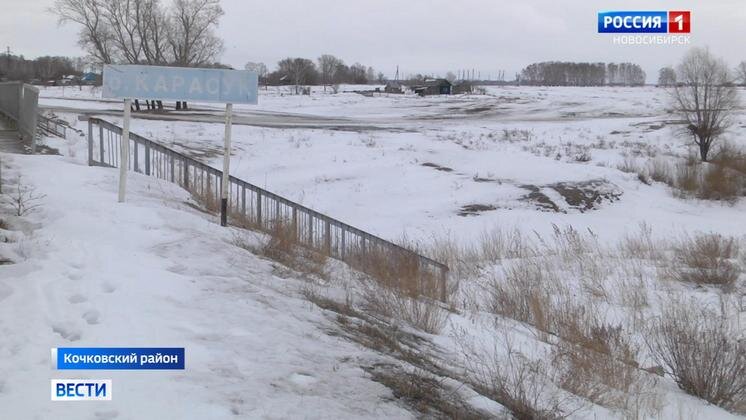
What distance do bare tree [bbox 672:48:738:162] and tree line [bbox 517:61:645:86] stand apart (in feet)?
305

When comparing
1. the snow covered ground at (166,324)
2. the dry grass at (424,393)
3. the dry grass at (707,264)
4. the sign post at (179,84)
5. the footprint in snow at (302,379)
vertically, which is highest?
the sign post at (179,84)

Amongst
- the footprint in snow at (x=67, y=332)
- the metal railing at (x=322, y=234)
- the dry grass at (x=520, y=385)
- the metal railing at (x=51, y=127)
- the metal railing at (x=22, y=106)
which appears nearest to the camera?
the footprint in snow at (x=67, y=332)

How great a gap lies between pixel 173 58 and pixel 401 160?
26918 mm

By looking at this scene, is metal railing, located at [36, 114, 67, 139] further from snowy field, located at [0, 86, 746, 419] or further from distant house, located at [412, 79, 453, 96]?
distant house, located at [412, 79, 453, 96]

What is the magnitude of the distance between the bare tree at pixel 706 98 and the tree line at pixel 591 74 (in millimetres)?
93030

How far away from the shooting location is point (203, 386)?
152 inches

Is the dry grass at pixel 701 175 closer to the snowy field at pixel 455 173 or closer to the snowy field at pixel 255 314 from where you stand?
the snowy field at pixel 455 173

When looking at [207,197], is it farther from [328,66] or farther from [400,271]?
[328,66]

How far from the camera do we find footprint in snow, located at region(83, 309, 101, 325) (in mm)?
4586

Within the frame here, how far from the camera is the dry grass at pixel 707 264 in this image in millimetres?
11094

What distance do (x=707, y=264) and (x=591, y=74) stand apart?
12219 cm

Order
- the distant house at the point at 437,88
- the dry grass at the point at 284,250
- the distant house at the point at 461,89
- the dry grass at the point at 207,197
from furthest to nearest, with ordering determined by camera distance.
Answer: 1. the distant house at the point at 461,89
2. the distant house at the point at 437,88
3. the dry grass at the point at 207,197
4. the dry grass at the point at 284,250

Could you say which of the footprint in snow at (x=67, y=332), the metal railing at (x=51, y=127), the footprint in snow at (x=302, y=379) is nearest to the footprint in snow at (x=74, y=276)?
the footprint in snow at (x=67, y=332)

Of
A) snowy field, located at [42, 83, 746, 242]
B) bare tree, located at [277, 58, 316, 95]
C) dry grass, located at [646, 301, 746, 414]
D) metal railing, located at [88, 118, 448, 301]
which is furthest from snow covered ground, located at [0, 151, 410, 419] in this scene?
bare tree, located at [277, 58, 316, 95]
